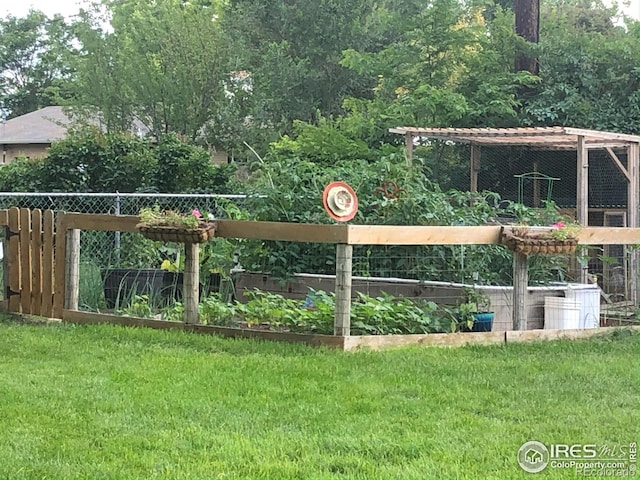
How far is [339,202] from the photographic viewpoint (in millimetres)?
5961

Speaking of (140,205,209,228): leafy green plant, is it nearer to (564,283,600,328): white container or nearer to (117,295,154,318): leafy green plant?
(117,295,154,318): leafy green plant

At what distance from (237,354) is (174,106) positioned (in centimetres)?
1469

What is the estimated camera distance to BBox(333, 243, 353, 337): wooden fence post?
563 cm

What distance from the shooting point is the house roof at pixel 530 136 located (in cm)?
923

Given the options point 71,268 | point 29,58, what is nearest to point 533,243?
point 71,268

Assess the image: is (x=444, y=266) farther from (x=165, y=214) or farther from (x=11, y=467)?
(x=11, y=467)

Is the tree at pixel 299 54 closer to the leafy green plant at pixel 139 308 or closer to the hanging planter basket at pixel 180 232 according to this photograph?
the leafy green plant at pixel 139 308

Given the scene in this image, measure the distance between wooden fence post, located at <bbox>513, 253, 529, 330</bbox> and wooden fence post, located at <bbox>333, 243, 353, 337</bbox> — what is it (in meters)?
1.51

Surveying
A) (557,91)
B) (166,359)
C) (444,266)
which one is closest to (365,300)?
(444,266)

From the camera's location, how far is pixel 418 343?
581 centimetres

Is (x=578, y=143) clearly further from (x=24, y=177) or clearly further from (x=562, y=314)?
(x=24, y=177)
